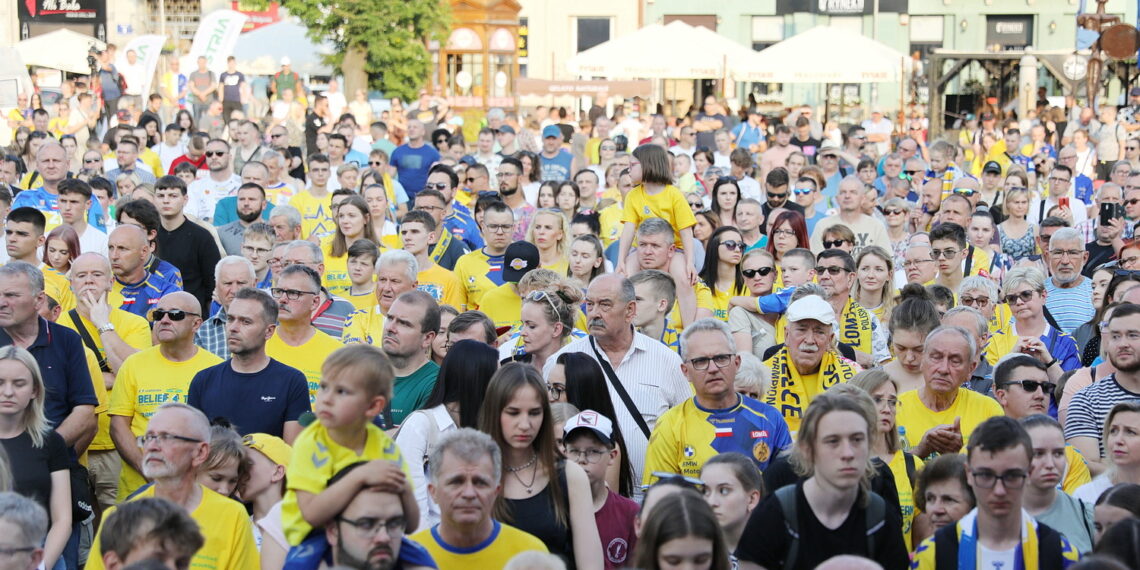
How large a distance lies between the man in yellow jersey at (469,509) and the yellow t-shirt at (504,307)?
155 inches

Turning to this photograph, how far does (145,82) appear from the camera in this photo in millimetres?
24141

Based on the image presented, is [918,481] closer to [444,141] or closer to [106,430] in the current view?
[106,430]

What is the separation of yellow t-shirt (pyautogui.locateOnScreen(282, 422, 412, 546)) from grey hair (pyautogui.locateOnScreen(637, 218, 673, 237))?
4899mm

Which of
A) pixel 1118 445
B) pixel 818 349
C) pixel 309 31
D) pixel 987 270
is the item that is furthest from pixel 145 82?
pixel 1118 445

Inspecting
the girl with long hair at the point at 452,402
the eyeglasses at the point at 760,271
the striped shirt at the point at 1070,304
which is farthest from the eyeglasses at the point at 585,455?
the striped shirt at the point at 1070,304

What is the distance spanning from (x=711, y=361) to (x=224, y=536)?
2051mm

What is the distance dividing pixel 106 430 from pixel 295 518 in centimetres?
313

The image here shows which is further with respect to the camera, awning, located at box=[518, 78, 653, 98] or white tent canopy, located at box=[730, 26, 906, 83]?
awning, located at box=[518, 78, 653, 98]

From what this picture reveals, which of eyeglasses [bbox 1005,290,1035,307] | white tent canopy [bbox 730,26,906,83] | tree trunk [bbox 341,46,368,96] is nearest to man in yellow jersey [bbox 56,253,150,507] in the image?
eyeglasses [bbox 1005,290,1035,307]

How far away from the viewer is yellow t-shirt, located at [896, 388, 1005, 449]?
251 inches

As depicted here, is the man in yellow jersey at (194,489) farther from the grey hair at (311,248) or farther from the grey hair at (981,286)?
the grey hair at (981,286)

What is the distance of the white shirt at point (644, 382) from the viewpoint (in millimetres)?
6561

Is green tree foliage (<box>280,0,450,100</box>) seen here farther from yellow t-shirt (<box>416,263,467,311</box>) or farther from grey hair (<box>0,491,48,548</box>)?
grey hair (<box>0,491,48,548</box>)

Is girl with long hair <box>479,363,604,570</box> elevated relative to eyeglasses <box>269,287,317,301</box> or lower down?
lower down
